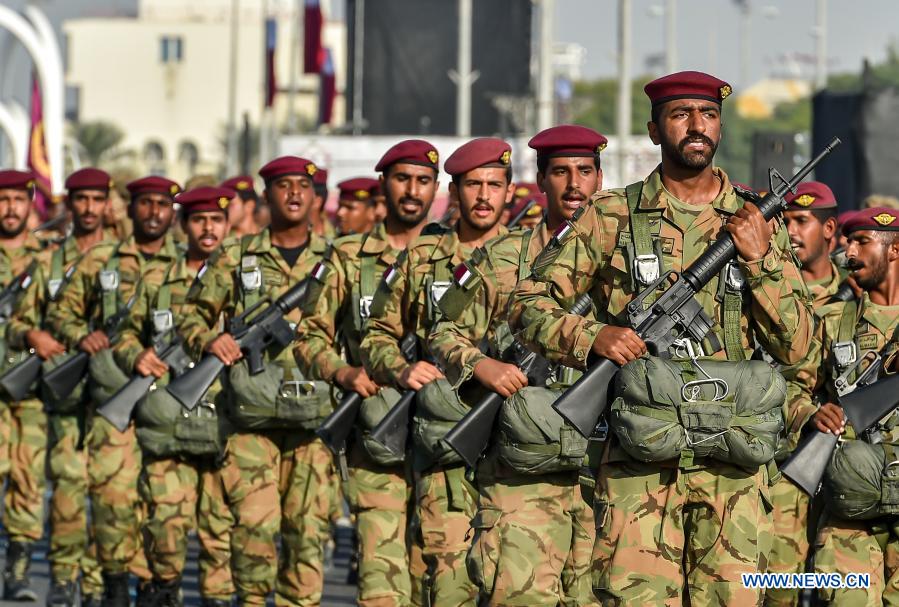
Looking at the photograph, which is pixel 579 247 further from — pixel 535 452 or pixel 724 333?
pixel 535 452

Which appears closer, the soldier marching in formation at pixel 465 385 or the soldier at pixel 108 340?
the soldier marching in formation at pixel 465 385

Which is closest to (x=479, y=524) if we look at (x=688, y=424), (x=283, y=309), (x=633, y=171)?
(x=688, y=424)

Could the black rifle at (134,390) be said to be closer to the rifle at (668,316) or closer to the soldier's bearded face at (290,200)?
the soldier's bearded face at (290,200)

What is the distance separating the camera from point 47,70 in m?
41.4

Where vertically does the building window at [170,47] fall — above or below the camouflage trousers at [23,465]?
above

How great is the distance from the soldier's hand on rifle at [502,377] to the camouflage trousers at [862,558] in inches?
63.4

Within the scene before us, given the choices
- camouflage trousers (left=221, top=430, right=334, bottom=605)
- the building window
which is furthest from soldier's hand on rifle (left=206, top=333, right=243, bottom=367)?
the building window

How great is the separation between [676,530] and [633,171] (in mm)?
25127

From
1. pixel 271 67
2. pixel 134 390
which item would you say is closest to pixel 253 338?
pixel 134 390

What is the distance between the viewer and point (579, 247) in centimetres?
732

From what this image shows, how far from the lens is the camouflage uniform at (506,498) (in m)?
8.17

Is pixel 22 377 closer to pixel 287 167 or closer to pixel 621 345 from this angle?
pixel 287 167

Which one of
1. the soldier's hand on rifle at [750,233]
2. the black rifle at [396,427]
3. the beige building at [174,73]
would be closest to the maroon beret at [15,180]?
the black rifle at [396,427]

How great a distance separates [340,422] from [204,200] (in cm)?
256
